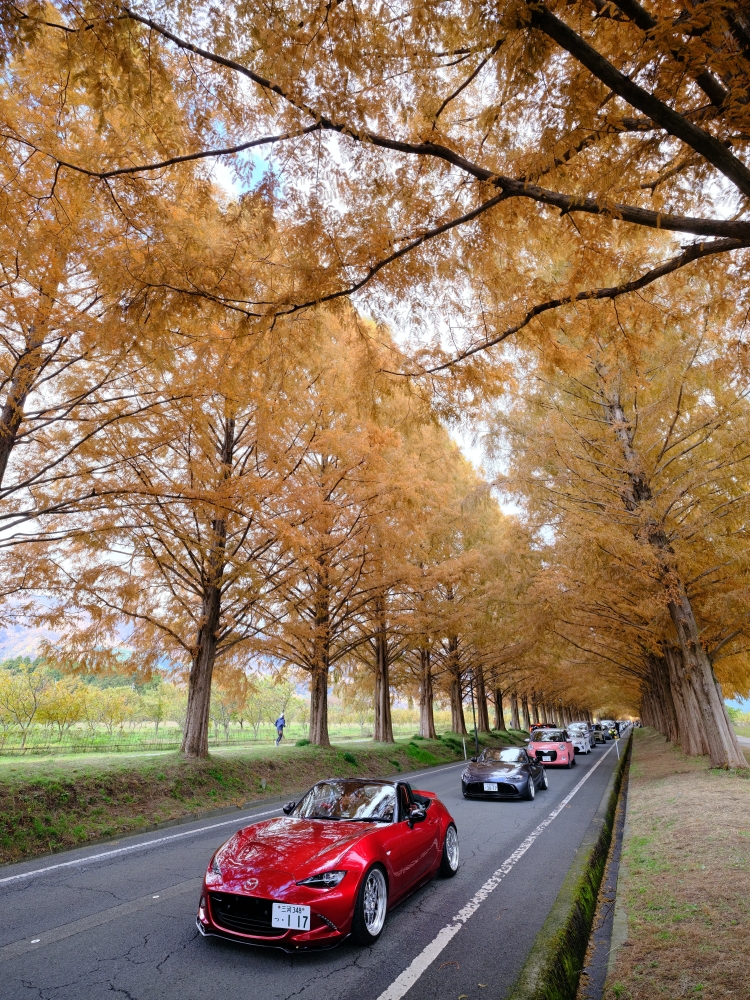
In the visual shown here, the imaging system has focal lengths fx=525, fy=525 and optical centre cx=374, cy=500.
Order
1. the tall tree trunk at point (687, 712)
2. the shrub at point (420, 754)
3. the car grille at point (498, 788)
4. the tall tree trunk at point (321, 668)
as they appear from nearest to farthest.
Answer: the car grille at point (498, 788), the tall tree trunk at point (687, 712), the tall tree trunk at point (321, 668), the shrub at point (420, 754)

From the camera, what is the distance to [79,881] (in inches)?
224

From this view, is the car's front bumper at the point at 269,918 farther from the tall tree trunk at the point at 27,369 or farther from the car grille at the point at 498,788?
the car grille at the point at 498,788

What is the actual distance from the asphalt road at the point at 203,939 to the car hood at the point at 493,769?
486 centimetres

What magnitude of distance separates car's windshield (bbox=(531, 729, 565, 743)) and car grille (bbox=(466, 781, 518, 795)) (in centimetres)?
1013

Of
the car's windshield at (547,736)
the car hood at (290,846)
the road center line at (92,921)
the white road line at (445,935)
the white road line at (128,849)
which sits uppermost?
the car's windshield at (547,736)

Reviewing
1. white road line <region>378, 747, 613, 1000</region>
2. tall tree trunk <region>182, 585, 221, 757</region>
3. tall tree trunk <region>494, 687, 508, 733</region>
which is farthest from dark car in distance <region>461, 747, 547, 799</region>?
tall tree trunk <region>494, 687, 508, 733</region>

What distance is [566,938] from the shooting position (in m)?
3.92

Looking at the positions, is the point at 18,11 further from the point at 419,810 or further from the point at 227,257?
the point at 419,810

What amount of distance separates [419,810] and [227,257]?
566 centimetres

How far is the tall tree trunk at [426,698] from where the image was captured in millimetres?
26186

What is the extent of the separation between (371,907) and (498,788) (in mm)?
8576

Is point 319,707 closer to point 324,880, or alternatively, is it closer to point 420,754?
point 420,754

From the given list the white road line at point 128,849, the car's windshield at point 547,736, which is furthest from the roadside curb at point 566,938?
the car's windshield at point 547,736

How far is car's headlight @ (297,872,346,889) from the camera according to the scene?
3.83m
